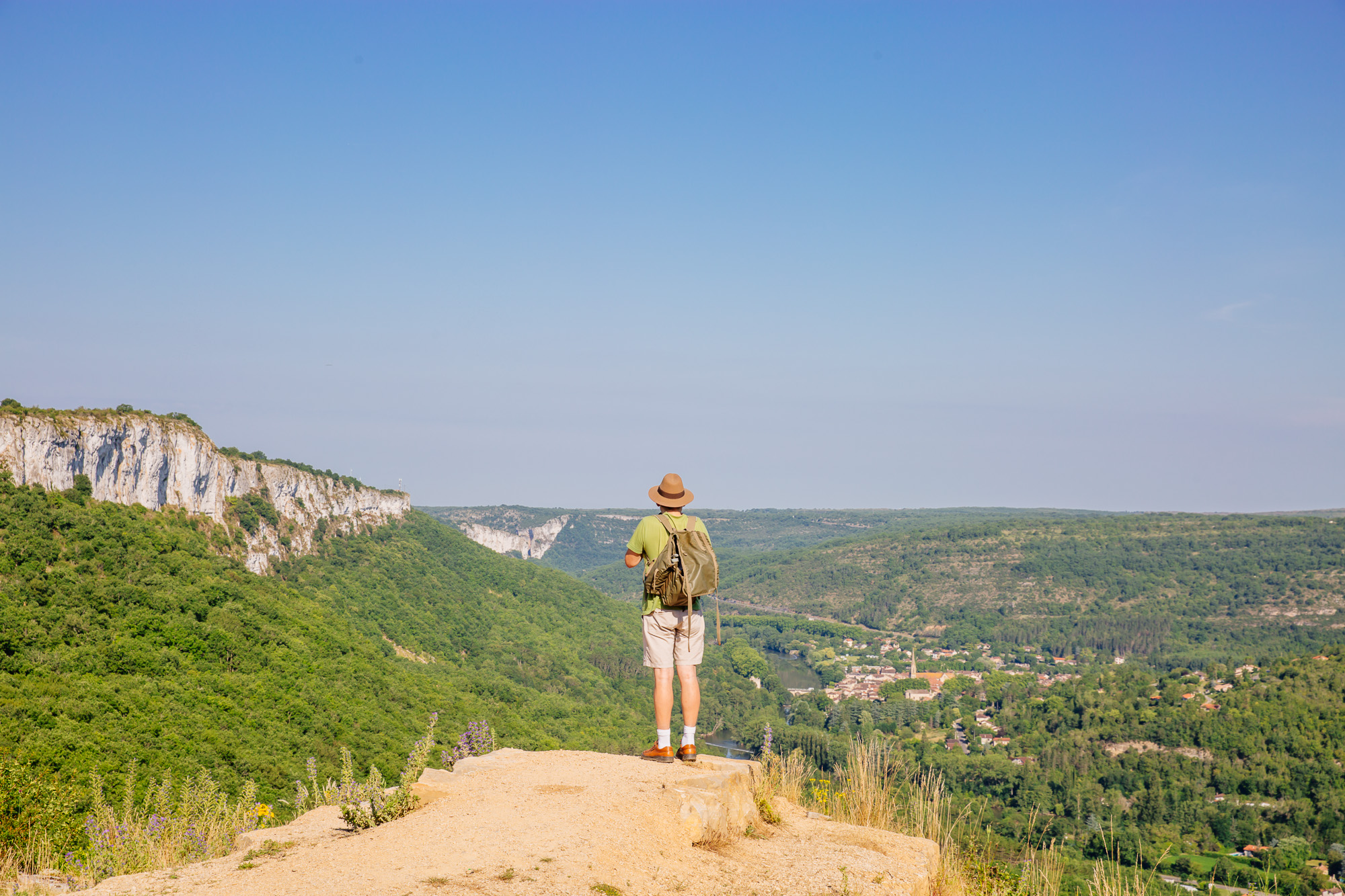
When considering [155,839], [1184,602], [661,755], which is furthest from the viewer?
[1184,602]

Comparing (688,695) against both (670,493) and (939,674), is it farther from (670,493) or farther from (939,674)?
(939,674)

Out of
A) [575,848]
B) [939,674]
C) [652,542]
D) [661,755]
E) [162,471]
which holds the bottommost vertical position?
[939,674]

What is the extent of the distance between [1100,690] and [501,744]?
83.1m

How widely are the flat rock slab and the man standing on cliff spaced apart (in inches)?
21.2

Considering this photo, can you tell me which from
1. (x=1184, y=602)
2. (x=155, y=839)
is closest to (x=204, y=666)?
(x=155, y=839)

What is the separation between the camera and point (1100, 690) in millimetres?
101812

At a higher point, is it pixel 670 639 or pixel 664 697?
pixel 670 639

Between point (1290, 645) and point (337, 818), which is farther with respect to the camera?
point (1290, 645)

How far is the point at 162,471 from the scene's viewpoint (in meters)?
55.2

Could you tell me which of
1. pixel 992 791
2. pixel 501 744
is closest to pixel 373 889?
pixel 501 744

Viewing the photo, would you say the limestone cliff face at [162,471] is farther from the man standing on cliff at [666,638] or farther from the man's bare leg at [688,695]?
the man's bare leg at [688,695]

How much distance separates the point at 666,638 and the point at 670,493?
1.53m

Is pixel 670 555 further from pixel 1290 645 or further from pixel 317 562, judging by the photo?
pixel 1290 645

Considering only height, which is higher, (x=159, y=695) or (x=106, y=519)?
(x=106, y=519)
